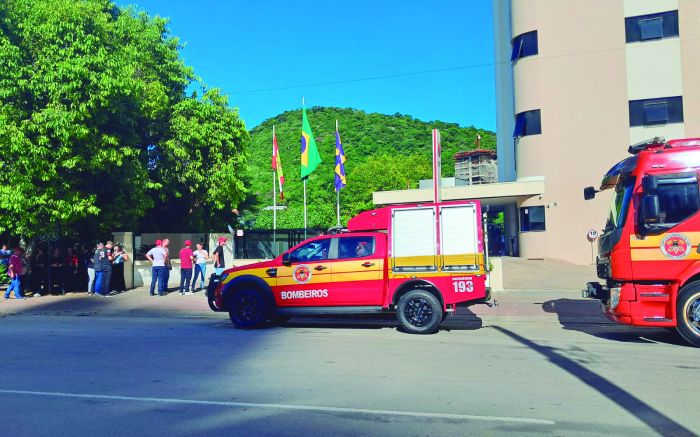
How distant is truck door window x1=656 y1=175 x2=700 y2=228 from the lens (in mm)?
9391

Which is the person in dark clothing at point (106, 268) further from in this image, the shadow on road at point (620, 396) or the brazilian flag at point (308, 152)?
the shadow on road at point (620, 396)

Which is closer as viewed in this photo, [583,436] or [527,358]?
[583,436]

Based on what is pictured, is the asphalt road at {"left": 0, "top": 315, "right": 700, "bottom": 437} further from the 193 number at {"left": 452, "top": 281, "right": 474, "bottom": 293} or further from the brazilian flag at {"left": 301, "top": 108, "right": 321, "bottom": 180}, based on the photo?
the brazilian flag at {"left": 301, "top": 108, "right": 321, "bottom": 180}

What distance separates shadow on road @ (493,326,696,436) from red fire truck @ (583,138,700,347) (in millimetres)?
1625

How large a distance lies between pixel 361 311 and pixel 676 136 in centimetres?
2351

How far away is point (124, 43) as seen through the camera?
24.9 metres

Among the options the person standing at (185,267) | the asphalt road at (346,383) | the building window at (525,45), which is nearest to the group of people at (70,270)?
the person standing at (185,267)

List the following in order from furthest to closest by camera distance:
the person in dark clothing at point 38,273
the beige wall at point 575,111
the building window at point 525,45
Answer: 1. the building window at point 525,45
2. the beige wall at point 575,111
3. the person in dark clothing at point 38,273

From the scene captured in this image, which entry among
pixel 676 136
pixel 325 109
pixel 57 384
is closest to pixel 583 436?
pixel 57 384

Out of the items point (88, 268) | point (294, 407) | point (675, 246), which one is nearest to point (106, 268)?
point (88, 268)

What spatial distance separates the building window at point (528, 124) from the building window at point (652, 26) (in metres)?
5.48

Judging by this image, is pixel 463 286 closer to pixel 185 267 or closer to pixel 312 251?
pixel 312 251

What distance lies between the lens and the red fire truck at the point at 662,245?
934 centimetres

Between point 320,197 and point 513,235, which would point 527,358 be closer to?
point 513,235
